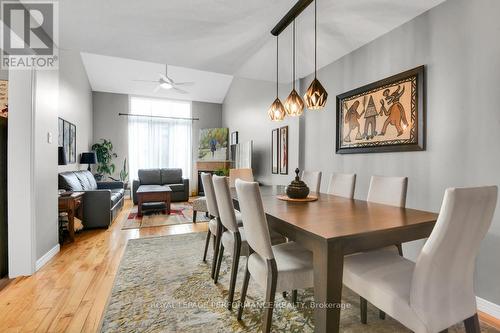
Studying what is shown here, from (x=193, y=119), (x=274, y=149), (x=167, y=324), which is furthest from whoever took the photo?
(x=193, y=119)

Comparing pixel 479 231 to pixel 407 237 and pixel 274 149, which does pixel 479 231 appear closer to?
pixel 407 237

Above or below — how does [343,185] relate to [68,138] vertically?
below

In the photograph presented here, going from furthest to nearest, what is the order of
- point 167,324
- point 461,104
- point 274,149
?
point 274,149 < point 461,104 < point 167,324

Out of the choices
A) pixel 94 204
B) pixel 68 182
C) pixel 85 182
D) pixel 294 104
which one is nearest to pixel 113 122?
pixel 85 182

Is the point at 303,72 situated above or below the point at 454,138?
above

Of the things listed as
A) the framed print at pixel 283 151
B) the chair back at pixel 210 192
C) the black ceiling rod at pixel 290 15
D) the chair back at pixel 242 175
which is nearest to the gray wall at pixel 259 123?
the framed print at pixel 283 151

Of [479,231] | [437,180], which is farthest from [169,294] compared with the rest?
[437,180]

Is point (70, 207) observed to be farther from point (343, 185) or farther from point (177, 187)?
point (343, 185)

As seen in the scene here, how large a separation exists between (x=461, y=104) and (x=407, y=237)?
1.29m

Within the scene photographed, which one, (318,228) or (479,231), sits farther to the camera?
(318,228)

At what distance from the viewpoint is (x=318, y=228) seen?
1180 millimetres

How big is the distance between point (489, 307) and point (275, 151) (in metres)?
3.31

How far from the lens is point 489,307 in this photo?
5.47 feet

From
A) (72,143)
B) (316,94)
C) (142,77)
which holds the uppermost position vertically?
(142,77)
